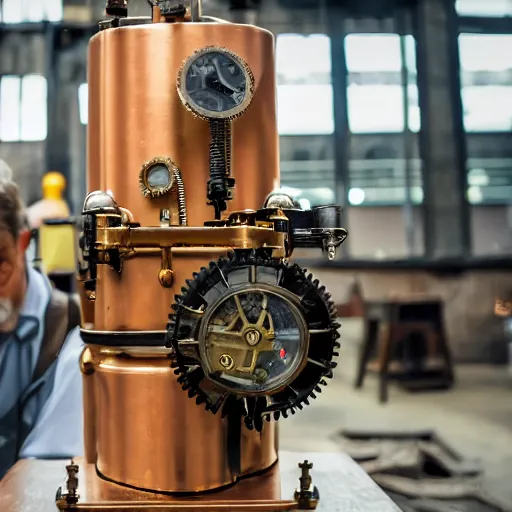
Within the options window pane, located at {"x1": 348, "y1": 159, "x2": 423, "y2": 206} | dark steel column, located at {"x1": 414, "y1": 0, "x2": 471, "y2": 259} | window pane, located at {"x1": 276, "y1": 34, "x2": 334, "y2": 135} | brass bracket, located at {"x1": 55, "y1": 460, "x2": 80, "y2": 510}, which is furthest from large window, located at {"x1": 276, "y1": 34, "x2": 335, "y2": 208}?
brass bracket, located at {"x1": 55, "y1": 460, "x2": 80, "y2": 510}

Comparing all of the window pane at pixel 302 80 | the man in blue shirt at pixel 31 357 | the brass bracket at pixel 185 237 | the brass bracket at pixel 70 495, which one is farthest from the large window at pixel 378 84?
the brass bracket at pixel 70 495

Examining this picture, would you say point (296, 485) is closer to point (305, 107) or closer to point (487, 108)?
point (305, 107)

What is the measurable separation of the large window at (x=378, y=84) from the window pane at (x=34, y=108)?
931 millimetres

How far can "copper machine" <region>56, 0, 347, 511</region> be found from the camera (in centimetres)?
73

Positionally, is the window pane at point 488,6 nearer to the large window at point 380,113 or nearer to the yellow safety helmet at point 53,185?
the large window at point 380,113

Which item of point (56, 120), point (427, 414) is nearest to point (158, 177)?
point (56, 120)

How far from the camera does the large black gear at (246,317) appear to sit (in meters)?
0.72

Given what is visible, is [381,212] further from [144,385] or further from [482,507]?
[144,385]

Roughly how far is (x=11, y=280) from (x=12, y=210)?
19 cm

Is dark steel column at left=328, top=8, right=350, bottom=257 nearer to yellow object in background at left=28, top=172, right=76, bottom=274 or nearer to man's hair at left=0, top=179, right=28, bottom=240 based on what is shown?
yellow object in background at left=28, top=172, right=76, bottom=274

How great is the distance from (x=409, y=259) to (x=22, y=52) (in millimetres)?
1369

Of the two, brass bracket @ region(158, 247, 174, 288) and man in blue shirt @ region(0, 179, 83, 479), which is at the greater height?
brass bracket @ region(158, 247, 174, 288)

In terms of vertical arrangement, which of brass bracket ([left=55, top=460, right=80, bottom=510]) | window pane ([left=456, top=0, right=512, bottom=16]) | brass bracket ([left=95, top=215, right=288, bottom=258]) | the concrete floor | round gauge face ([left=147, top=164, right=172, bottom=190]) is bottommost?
the concrete floor

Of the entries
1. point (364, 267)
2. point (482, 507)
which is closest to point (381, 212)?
point (364, 267)
